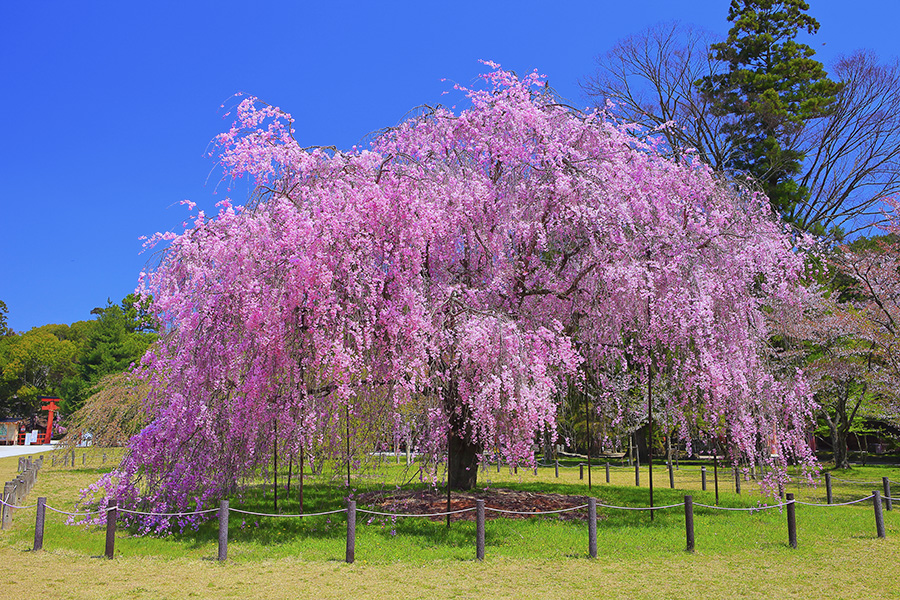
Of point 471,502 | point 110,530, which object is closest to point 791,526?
point 471,502

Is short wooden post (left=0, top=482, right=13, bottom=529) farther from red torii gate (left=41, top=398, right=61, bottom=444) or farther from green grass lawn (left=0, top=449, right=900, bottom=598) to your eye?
red torii gate (left=41, top=398, right=61, bottom=444)

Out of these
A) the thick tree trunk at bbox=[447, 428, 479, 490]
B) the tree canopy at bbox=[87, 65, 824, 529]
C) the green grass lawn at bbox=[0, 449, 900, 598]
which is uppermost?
the tree canopy at bbox=[87, 65, 824, 529]

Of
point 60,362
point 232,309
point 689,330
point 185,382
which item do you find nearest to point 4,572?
point 185,382

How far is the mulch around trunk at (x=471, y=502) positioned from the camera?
12.7m

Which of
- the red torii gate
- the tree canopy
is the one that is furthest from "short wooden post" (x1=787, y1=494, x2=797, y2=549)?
the red torii gate

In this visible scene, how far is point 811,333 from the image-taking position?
63.3ft

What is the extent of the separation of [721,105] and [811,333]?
13812 millimetres

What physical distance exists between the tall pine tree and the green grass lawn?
17.9 m

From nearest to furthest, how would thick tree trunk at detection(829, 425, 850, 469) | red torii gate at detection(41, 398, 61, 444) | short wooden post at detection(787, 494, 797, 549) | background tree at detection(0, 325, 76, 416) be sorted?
short wooden post at detection(787, 494, 797, 549)
thick tree trunk at detection(829, 425, 850, 469)
red torii gate at detection(41, 398, 61, 444)
background tree at detection(0, 325, 76, 416)

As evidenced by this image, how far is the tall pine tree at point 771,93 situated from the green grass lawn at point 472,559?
58.9 ft

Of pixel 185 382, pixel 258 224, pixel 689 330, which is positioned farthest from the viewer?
pixel 689 330

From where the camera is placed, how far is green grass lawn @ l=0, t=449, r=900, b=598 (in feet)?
26.0

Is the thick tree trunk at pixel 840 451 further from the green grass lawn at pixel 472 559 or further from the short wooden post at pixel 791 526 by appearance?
the short wooden post at pixel 791 526

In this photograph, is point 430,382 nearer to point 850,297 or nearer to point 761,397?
point 761,397
